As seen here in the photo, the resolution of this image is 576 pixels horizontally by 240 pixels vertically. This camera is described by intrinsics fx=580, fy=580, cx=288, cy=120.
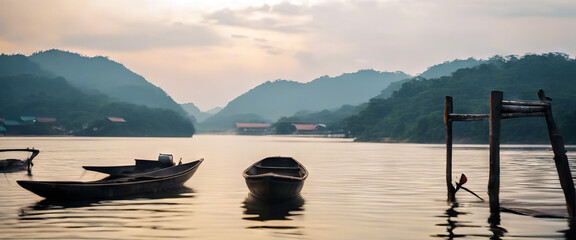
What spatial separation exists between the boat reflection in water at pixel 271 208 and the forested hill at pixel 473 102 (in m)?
108

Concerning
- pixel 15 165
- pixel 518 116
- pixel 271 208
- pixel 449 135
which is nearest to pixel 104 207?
pixel 271 208

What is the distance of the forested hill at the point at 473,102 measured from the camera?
12850 cm

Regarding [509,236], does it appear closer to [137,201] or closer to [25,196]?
[137,201]

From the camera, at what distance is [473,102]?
149250 mm

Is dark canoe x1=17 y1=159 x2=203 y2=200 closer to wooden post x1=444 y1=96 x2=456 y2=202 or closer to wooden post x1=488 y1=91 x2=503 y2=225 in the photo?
wooden post x1=444 y1=96 x2=456 y2=202

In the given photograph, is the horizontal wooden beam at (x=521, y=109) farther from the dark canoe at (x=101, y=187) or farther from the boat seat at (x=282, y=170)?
the dark canoe at (x=101, y=187)

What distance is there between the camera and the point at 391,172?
44062 millimetres

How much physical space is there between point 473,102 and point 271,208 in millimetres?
135346

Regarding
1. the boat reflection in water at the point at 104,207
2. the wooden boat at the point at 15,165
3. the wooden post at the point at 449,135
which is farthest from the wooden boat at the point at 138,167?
the wooden post at the point at 449,135

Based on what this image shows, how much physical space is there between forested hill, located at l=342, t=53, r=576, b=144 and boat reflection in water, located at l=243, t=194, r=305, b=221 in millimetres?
107720

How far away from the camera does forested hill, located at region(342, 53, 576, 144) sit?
422 ft

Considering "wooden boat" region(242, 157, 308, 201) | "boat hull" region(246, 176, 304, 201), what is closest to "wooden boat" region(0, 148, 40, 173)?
"wooden boat" region(242, 157, 308, 201)

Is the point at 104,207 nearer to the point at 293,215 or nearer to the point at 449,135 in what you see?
the point at 293,215

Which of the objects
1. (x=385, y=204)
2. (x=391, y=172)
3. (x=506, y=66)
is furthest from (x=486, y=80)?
(x=385, y=204)
